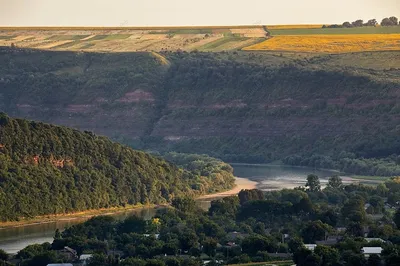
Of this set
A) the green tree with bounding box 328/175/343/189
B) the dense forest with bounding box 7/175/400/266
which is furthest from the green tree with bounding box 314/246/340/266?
the green tree with bounding box 328/175/343/189

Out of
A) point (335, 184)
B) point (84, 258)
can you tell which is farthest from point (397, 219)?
point (335, 184)

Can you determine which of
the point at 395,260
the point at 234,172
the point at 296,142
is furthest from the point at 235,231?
the point at 296,142

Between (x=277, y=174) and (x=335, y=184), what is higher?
(x=335, y=184)

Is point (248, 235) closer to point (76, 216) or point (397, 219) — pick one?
point (397, 219)

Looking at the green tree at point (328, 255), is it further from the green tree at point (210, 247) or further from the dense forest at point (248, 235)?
the green tree at point (210, 247)

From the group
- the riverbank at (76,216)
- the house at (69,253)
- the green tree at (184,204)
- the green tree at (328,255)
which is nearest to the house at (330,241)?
the green tree at (328,255)

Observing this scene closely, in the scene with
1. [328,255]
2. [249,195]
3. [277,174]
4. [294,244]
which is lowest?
[277,174]

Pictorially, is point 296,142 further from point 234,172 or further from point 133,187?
point 133,187
